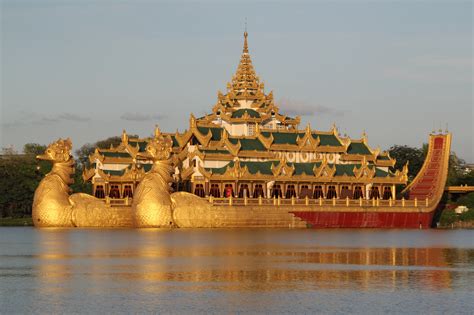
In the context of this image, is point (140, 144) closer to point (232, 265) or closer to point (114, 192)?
point (114, 192)

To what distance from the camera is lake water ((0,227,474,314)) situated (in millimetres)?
31109

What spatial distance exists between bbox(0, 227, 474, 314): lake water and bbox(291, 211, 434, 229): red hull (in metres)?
14.4

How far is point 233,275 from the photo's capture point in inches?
1516

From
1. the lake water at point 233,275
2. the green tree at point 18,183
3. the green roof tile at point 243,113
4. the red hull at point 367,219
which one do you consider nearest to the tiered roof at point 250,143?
the green roof tile at point 243,113

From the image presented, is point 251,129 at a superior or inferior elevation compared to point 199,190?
superior

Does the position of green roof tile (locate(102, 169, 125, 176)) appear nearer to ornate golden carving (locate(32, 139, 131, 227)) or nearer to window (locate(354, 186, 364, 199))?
ornate golden carving (locate(32, 139, 131, 227))

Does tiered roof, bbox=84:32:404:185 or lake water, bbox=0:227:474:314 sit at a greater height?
tiered roof, bbox=84:32:404:185

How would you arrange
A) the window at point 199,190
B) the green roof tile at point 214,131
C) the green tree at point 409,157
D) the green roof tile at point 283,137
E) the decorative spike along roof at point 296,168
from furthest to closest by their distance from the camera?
the green tree at point 409,157
the green roof tile at point 283,137
the green roof tile at point 214,131
the decorative spike along roof at point 296,168
the window at point 199,190

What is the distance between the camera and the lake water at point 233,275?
102ft

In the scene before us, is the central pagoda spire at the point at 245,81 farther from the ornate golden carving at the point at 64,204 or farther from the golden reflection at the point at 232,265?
the golden reflection at the point at 232,265

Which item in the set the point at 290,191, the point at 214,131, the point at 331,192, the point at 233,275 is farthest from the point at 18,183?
the point at 233,275

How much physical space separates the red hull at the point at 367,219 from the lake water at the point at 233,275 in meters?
14.4

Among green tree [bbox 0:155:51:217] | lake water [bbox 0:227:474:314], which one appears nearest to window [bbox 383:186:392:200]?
lake water [bbox 0:227:474:314]

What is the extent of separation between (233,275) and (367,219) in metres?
40.8
